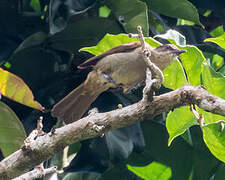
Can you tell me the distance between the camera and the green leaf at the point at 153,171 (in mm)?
2266

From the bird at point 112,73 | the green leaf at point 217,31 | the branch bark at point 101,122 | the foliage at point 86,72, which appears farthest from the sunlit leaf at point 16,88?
the green leaf at point 217,31

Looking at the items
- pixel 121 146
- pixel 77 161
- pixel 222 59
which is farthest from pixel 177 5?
pixel 77 161

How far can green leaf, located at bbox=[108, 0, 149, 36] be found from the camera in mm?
2139

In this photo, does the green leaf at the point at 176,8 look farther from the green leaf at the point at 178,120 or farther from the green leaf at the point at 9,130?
the green leaf at the point at 9,130

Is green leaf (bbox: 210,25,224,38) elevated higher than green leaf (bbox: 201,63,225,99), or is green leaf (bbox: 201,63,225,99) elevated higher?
green leaf (bbox: 201,63,225,99)

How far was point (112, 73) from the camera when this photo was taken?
7.27ft

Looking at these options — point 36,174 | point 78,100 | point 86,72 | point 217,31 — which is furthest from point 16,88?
point 217,31

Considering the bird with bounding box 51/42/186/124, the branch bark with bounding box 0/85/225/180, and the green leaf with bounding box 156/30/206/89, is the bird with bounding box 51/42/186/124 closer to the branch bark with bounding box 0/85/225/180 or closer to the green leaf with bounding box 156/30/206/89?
the green leaf with bounding box 156/30/206/89

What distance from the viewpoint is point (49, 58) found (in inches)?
96.7

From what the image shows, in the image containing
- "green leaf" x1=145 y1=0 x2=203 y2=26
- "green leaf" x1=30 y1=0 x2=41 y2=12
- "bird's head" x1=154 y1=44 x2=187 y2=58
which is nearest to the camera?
"bird's head" x1=154 y1=44 x2=187 y2=58

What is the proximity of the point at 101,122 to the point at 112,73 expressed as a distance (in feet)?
2.40

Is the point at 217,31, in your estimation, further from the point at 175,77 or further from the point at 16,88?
the point at 16,88

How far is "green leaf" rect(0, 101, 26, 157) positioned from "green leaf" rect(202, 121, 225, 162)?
84cm

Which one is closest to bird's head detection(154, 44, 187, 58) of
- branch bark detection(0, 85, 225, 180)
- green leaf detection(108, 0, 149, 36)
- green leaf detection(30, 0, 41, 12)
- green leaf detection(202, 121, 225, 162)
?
green leaf detection(108, 0, 149, 36)
